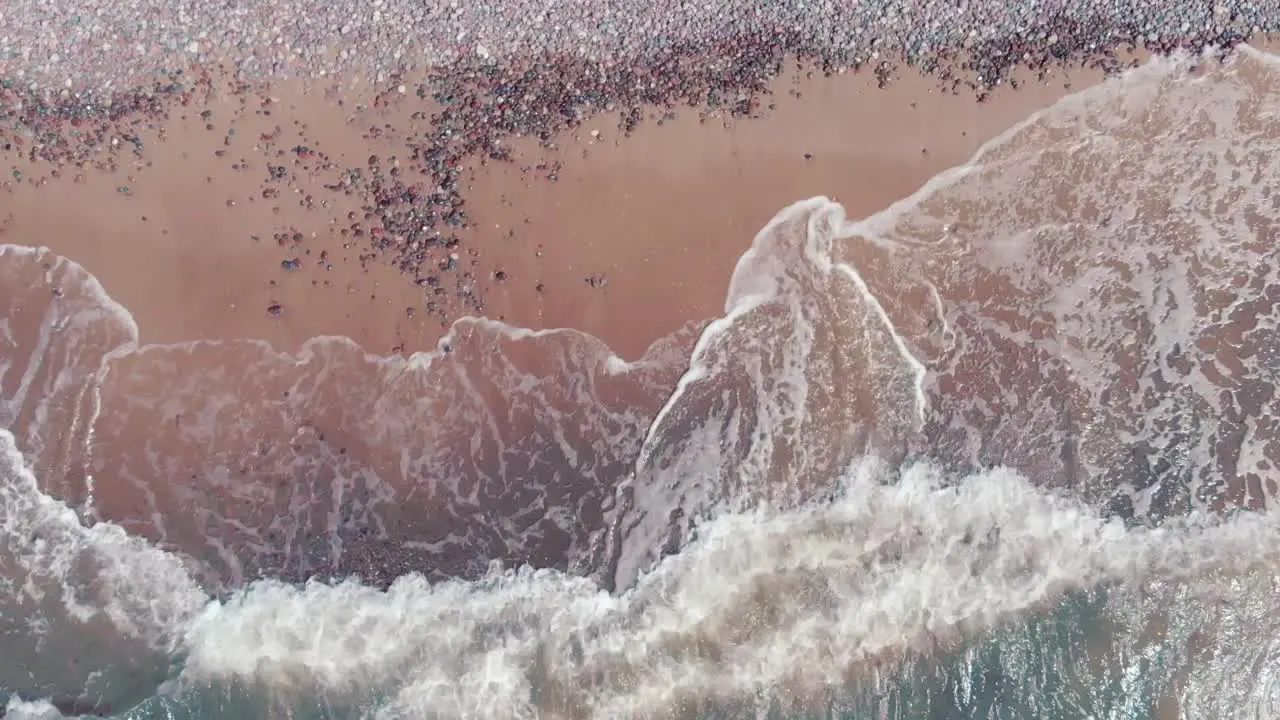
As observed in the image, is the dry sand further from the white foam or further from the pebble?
the white foam

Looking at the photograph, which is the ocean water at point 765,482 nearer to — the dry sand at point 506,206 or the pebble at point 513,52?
the dry sand at point 506,206

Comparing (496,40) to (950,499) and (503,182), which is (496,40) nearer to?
(503,182)

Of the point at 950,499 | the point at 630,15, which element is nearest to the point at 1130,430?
the point at 950,499

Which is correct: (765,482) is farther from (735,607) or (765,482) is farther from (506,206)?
(506,206)

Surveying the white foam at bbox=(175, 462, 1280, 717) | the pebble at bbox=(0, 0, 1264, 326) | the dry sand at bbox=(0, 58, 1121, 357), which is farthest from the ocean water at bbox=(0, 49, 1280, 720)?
the pebble at bbox=(0, 0, 1264, 326)

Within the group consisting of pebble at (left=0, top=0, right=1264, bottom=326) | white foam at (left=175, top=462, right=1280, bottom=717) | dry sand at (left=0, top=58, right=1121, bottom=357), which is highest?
pebble at (left=0, top=0, right=1264, bottom=326)

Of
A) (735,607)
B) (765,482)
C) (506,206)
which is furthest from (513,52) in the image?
(735,607)
